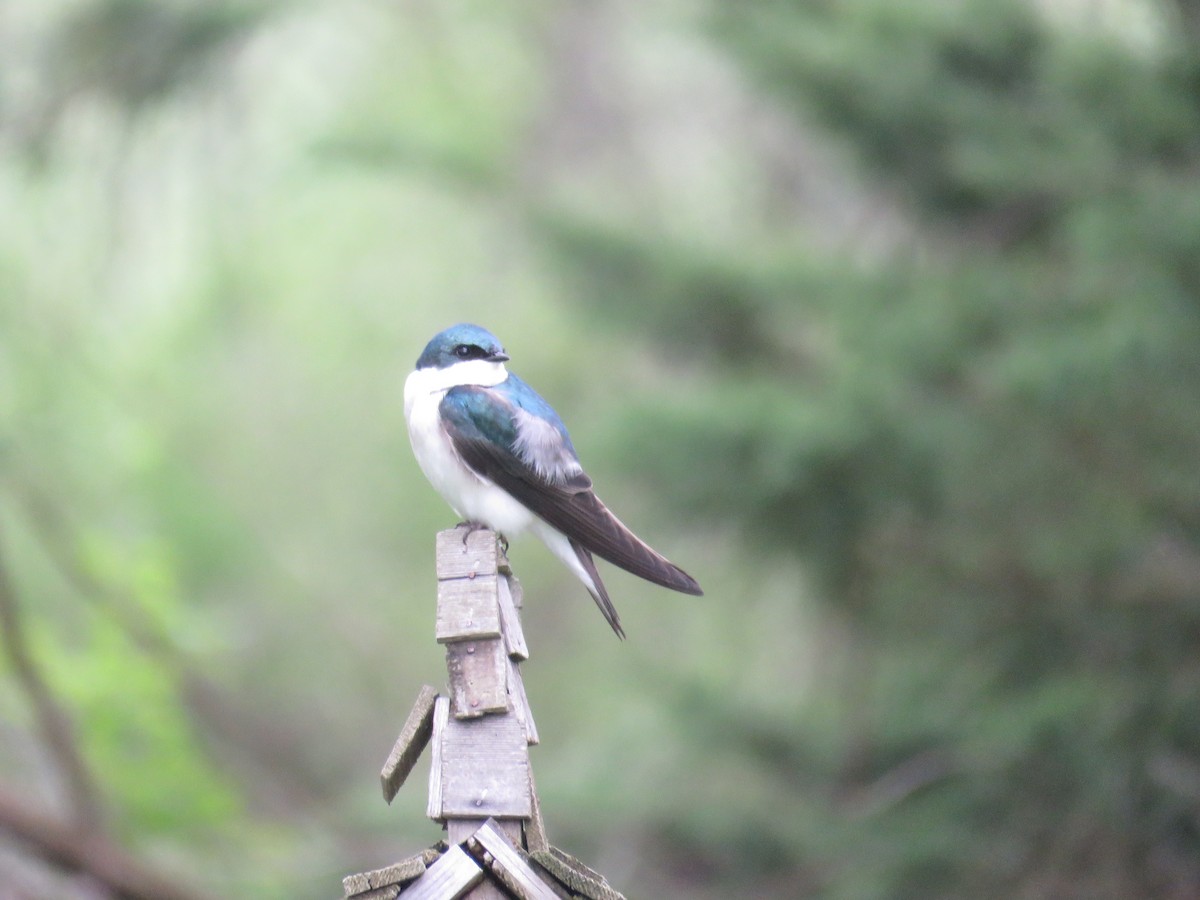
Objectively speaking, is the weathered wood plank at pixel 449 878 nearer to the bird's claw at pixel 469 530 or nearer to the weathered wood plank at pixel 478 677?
the weathered wood plank at pixel 478 677

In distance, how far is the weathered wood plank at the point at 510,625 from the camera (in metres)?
2.43

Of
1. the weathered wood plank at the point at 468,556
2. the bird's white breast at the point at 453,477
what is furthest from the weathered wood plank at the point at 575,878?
the bird's white breast at the point at 453,477

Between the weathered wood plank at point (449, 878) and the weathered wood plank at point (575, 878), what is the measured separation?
0.11 m

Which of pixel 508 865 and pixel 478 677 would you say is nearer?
pixel 508 865

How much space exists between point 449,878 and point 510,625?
47 cm

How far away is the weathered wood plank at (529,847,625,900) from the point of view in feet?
7.31

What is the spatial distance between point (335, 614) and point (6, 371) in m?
6.43

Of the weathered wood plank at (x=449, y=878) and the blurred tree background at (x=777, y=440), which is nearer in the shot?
the weathered wood plank at (x=449, y=878)

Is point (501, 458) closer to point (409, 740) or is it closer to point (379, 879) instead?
point (409, 740)

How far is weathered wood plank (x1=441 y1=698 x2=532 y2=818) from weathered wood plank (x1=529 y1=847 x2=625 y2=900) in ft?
0.35

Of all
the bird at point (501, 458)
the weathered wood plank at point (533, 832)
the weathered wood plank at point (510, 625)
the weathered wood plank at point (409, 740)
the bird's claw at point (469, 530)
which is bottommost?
the weathered wood plank at point (533, 832)

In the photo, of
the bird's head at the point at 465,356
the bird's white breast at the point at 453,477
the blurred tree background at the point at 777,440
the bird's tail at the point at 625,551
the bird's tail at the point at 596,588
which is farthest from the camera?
the blurred tree background at the point at 777,440

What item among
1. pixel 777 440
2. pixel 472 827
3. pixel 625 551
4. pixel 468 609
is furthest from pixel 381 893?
pixel 777 440

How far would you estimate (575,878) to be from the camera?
7.31 ft
